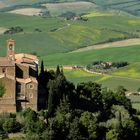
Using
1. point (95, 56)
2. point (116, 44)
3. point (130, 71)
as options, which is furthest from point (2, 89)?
point (116, 44)

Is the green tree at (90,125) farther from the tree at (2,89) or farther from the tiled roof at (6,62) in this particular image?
the tiled roof at (6,62)

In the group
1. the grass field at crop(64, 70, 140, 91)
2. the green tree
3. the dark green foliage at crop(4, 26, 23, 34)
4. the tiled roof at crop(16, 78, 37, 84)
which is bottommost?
the dark green foliage at crop(4, 26, 23, 34)

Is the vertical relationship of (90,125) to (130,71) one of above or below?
above

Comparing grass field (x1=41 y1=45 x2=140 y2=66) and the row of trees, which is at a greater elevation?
the row of trees

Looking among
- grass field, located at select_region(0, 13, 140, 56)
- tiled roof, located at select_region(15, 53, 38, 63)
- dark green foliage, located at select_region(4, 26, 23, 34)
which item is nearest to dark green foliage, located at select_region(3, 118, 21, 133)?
tiled roof, located at select_region(15, 53, 38, 63)

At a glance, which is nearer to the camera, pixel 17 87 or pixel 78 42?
pixel 17 87

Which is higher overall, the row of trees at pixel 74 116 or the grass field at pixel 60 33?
the row of trees at pixel 74 116

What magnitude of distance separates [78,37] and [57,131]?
107919mm

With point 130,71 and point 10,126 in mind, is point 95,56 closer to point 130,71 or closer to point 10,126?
point 130,71

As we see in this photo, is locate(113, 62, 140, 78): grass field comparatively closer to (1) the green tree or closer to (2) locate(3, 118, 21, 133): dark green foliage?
(1) the green tree

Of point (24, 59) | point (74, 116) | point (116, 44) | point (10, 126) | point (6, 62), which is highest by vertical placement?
point (6, 62)

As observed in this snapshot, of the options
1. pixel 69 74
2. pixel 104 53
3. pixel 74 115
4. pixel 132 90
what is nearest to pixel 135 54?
pixel 104 53

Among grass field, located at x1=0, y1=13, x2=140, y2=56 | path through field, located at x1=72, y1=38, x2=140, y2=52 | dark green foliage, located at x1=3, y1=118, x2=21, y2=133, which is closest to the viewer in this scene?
dark green foliage, located at x1=3, y1=118, x2=21, y2=133

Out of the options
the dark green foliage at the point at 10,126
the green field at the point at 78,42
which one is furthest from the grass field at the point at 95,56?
the dark green foliage at the point at 10,126
